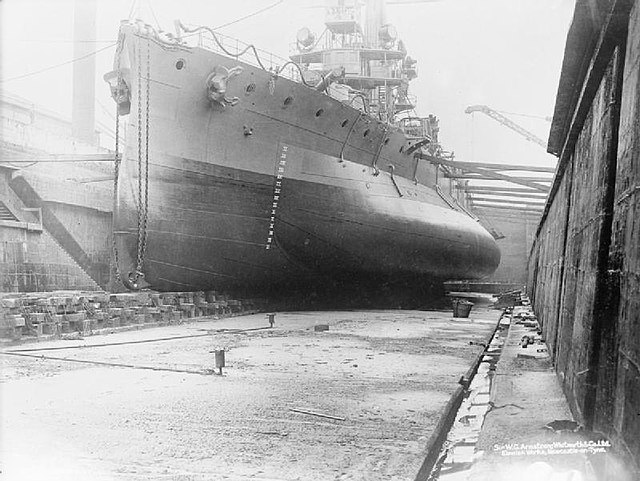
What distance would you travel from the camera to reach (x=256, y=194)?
9633 mm

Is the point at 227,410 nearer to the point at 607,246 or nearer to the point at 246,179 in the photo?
the point at 607,246

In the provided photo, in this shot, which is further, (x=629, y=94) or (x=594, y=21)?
(x=594, y=21)

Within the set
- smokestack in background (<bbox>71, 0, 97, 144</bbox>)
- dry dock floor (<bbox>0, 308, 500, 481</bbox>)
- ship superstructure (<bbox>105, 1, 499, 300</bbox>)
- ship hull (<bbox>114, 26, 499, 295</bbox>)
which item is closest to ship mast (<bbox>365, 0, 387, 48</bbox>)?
ship superstructure (<bbox>105, 1, 499, 300</bbox>)

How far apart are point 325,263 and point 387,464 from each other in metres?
8.23

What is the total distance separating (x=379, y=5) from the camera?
1301cm

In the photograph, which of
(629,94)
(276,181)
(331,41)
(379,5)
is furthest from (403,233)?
(629,94)

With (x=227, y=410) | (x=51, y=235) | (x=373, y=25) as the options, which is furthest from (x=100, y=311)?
(x=373, y=25)

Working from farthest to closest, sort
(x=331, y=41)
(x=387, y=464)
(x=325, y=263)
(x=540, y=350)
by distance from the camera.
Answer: (x=331, y=41), (x=325, y=263), (x=540, y=350), (x=387, y=464)

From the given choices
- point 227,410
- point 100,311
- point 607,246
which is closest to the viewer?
point 607,246

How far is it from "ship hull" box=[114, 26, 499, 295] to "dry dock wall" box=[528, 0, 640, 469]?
6206mm

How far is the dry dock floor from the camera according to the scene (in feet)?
8.57

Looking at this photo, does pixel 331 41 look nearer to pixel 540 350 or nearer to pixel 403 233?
pixel 403 233

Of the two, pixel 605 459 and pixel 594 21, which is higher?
pixel 594 21

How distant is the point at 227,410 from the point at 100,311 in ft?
14.7
